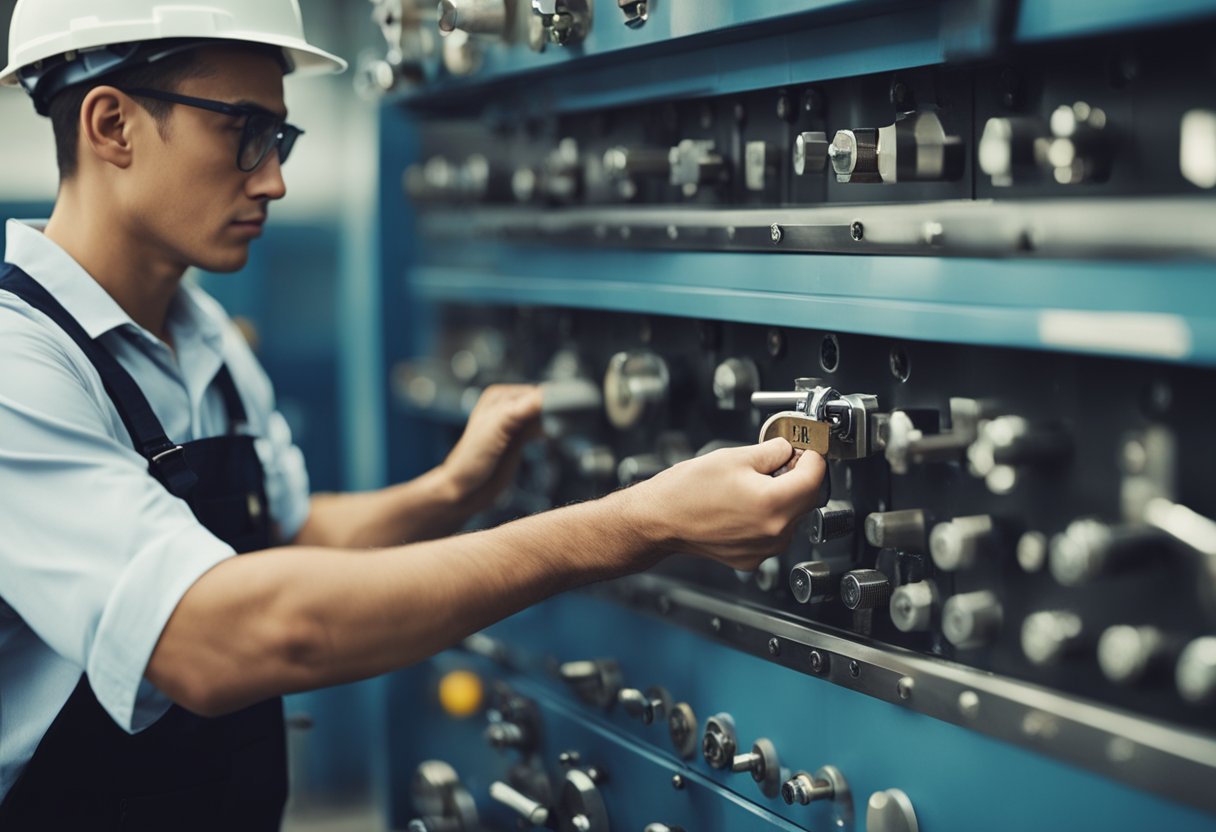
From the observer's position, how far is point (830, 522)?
1.11 metres

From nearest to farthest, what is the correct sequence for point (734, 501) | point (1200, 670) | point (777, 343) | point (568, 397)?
point (1200, 670) → point (734, 501) → point (777, 343) → point (568, 397)

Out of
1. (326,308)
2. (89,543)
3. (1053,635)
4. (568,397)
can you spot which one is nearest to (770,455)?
(1053,635)

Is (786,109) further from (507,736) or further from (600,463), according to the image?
(507,736)

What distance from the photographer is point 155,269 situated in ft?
4.52

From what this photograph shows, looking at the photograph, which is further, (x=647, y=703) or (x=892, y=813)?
(x=647, y=703)

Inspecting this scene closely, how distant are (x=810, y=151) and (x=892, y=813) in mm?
604

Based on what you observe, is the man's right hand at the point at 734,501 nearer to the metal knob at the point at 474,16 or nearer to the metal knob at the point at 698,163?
the metal knob at the point at 698,163

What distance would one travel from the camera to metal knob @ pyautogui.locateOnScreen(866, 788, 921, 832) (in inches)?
41.6

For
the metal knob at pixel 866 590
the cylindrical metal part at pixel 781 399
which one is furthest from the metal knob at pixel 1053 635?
the cylindrical metal part at pixel 781 399

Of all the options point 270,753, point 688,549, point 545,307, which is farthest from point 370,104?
point 688,549

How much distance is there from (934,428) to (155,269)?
0.89 metres

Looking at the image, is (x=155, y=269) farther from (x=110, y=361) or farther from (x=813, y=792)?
(x=813, y=792)

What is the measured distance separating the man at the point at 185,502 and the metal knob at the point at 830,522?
78mm

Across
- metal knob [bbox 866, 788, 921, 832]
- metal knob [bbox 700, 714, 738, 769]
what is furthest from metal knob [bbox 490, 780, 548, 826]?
metal knob [bbox 866, 788, 921, 832]
